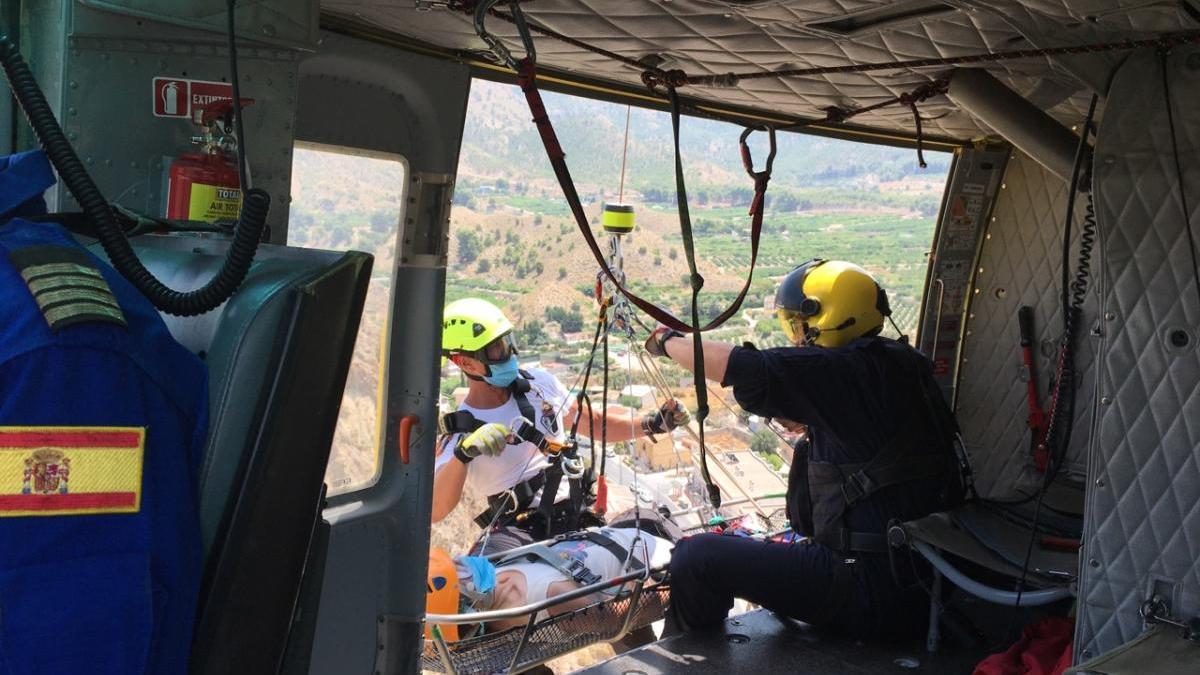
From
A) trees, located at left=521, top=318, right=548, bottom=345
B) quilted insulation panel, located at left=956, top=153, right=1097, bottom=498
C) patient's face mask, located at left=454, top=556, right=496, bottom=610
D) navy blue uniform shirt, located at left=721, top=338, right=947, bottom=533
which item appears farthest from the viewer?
trees, located at left=521, top=318, right=548, bottom=345

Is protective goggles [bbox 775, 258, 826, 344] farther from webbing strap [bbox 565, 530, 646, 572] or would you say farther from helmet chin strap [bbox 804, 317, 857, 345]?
webbing strap [bbox 565, 530, 646, 572]

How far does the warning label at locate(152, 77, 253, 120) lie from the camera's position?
208 centimetres

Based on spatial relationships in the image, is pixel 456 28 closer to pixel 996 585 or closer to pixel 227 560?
pixel 227 560

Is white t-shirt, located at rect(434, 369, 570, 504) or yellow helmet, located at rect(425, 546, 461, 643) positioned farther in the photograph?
white t-shirt, located at rect(434, 369, 570, 504)

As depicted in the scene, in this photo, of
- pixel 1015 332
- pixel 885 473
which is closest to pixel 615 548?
pixel 885 473

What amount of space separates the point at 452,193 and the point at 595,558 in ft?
5.94

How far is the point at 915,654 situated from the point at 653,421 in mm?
1684

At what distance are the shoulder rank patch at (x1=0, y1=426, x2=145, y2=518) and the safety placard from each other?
0.89 m

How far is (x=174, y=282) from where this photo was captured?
1.80 m

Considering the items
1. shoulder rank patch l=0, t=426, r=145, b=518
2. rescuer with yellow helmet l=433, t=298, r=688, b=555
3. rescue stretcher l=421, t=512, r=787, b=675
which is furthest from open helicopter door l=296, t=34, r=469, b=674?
shoulder rank patch l=0, t=426, r=145, b=518

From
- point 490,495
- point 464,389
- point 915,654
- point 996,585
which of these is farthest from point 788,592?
point 464,389

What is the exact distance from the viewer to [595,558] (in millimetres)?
4527

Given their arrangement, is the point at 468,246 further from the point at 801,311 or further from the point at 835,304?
the point at 835,304

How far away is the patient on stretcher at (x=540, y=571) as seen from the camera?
4.12m
